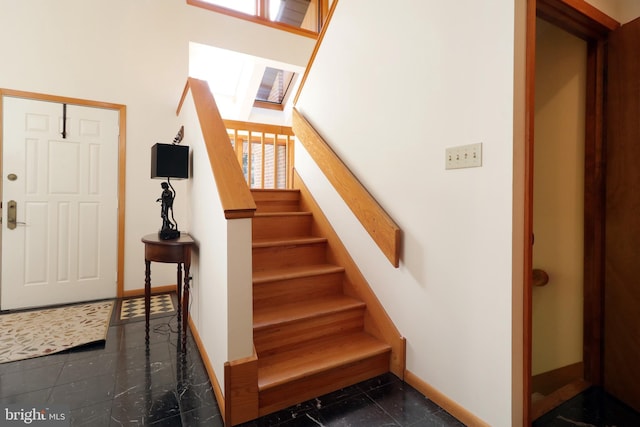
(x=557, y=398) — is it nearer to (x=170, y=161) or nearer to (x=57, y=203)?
(x=170, y=161)

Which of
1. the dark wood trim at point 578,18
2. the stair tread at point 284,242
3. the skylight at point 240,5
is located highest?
the skylight at point 240,5

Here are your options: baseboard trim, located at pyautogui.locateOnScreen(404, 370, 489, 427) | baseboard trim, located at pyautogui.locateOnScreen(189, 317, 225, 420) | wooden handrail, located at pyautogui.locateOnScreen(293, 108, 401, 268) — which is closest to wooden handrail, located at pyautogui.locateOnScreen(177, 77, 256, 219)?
wooden handrail, located at pyautogui.locateOnScreen(293, 108, 401, 268)

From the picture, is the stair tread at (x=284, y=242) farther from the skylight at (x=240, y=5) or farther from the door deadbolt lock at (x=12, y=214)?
the skylight at (x=240, y=5)

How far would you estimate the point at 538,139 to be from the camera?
1.98 metres

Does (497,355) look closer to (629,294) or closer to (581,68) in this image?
(629,294)

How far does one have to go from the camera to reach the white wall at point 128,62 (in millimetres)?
2916

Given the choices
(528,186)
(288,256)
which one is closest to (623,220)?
(528,186)

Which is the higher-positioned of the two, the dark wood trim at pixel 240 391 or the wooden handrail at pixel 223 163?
the wooden handrail at pixel 223 163

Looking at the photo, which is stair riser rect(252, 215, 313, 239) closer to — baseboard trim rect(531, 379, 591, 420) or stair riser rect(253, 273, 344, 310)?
stair riser rect(253, 273, 344, 310)

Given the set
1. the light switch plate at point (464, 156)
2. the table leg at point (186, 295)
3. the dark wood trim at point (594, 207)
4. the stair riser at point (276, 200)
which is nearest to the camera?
the light switch plate at point (464, 156)

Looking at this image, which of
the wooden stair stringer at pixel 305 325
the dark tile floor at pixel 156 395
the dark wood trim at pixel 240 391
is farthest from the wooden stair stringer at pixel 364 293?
the dark wood trim at pixel 240 391

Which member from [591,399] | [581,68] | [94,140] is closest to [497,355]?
[591,399]

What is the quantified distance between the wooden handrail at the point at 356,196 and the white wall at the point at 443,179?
0.22 ft

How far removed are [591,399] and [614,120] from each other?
1.50 m
